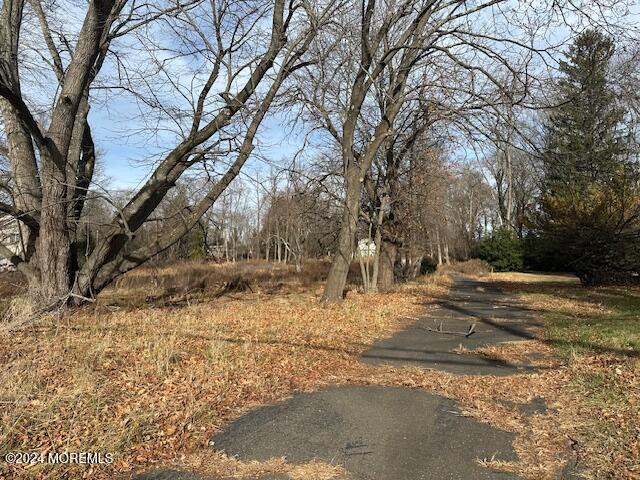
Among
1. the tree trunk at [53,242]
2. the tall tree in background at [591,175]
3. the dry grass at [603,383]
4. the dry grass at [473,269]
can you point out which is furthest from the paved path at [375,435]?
the dry grass at [473,269]

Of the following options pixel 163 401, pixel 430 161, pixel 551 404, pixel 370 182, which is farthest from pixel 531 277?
pixel 163 401

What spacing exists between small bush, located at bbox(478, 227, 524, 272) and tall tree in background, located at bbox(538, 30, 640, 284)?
23.8 feet

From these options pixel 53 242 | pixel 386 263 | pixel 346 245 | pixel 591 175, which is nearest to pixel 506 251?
pixel 386 263

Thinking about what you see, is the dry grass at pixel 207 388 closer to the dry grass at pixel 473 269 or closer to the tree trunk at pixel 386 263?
the tree trunk at pixel 386 263

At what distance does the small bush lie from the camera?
38.1 m

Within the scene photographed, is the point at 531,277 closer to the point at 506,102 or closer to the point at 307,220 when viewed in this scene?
the point at 307,220

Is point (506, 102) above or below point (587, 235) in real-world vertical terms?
above

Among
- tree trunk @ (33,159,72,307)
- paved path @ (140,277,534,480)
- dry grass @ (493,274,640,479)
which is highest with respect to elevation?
tree trunk @ (33,159,72,307)

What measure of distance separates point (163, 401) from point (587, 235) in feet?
66.3

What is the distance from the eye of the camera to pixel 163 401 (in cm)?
503

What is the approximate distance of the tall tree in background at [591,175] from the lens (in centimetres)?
1112

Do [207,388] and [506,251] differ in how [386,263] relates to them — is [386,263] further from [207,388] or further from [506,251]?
[506,251]

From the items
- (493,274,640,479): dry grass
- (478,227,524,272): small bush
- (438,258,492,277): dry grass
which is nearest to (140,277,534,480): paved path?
(493,274,640,479): dry grass

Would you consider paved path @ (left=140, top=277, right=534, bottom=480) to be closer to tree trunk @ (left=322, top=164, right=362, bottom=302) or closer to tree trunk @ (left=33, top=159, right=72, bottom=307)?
tree trunk @ (left=33, top=159, right=72, bottom=307)
